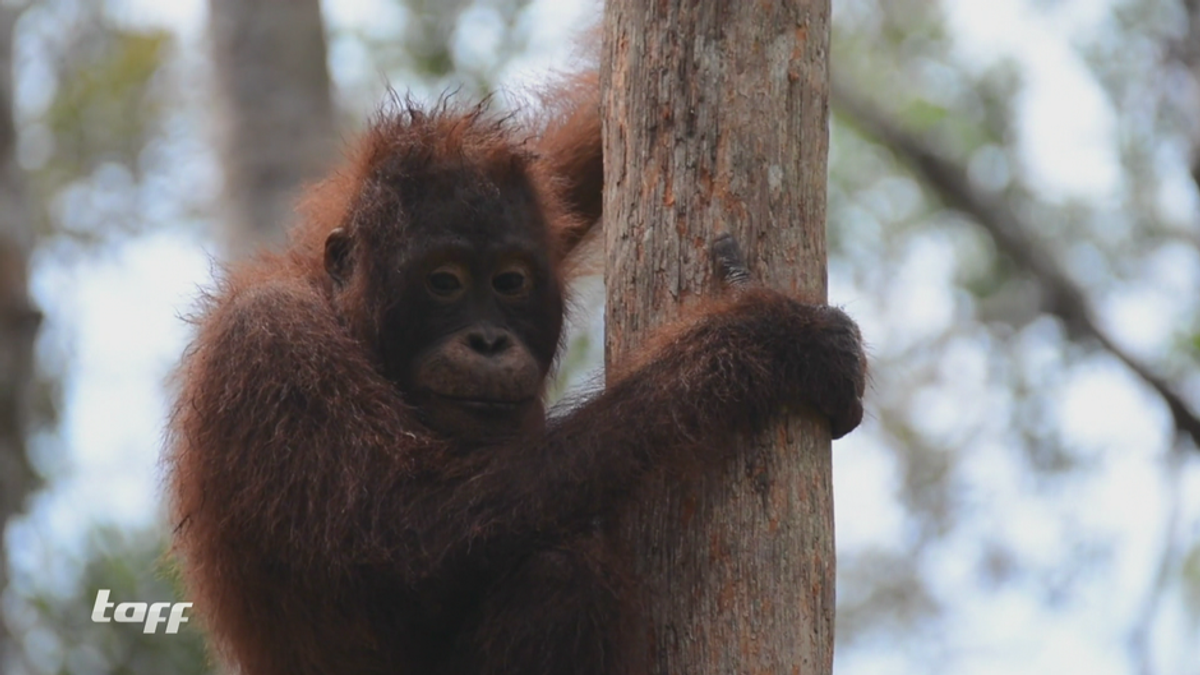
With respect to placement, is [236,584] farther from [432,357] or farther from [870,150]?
[870,150]

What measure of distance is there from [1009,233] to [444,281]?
924 centimetres

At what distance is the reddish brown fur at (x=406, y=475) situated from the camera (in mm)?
4449

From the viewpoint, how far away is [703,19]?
4480 mm

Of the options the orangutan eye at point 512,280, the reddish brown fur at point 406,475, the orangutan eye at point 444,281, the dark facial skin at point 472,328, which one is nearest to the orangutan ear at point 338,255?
the reddish brown fur at point 406,475

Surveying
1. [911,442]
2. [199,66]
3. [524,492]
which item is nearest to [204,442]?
[524,492]

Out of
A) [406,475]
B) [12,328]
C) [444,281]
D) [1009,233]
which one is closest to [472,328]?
[444,281]

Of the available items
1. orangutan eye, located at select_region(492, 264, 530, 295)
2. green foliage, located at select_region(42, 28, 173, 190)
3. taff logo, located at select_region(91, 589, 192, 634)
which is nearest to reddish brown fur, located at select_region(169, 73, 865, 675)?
orangutan eye, located at select_region(492, 264, 530, 295)

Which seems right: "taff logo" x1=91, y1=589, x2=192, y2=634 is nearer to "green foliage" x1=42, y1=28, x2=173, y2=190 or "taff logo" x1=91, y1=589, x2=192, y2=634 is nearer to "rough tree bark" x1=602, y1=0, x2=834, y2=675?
"rough tree bark" x1=602, y1=0, x2=834, y2=675

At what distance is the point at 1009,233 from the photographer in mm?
13406

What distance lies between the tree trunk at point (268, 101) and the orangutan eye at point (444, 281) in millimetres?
7825

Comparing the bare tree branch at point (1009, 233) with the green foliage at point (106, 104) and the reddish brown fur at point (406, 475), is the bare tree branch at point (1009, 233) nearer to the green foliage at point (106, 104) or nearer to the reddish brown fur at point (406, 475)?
the reddish brown fur at point (406, 475)

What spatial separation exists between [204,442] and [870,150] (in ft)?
50.7

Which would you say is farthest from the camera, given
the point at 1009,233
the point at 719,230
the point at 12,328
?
the point at 1009,233

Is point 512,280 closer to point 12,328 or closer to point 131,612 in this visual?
point 12,328
